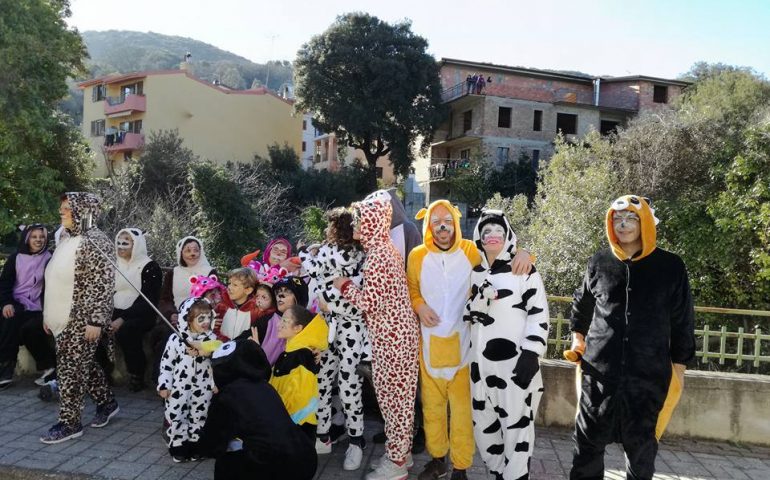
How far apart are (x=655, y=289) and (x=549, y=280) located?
7905 mm

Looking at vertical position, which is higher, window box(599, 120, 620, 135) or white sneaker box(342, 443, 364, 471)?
window box(599, 120, 620, 135)

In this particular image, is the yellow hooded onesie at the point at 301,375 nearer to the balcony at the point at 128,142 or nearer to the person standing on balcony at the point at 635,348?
the person standing on balcony at the point at 635,348

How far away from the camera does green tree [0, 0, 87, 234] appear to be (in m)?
13.5

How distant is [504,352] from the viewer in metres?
3.68

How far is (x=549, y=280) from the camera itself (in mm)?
11055

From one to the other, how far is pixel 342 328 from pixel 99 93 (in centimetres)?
4220

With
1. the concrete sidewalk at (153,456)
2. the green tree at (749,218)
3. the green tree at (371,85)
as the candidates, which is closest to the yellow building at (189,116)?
the green tree at (371,85)

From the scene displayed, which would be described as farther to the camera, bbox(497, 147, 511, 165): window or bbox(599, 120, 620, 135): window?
bbox(599, 120, 620, 135): window

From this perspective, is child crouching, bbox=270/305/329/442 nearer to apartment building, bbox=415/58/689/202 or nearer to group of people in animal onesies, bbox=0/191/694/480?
group of people in animal onesies, bbox=0/191/694/480

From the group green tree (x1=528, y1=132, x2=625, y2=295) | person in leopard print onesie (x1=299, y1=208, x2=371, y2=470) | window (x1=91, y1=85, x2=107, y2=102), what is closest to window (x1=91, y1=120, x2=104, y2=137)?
window (x1=91, y1=85, x2=107, y2=102)

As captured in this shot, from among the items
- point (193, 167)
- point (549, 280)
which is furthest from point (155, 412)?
point (193, 167)

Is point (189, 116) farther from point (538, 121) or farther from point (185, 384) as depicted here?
point (185, 384)

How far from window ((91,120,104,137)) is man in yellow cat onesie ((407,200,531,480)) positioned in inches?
1612

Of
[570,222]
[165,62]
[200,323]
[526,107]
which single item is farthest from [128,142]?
[165,62]
